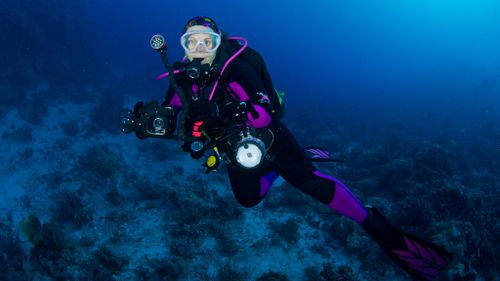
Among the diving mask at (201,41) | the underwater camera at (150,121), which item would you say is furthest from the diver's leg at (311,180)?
the underwater camera at (150,121)

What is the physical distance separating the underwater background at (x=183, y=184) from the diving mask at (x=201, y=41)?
465 cm

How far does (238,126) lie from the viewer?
115 inches

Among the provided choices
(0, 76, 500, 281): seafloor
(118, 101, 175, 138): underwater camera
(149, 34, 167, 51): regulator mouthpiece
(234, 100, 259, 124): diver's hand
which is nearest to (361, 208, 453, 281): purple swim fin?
(0, 76, 500, 281): seafloor

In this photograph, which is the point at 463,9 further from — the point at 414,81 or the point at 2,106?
the point at 2,106

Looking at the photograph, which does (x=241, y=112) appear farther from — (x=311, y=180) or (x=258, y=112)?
(x=311, y=180)

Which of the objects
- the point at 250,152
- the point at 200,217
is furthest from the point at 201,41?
the point at 200,217

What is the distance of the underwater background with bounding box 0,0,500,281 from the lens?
6.45 metres

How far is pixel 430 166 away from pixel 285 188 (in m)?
5.09

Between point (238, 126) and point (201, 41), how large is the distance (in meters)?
1.55

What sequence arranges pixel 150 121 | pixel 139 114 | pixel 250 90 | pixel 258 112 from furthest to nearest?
pixel 250 90
pixel 258 112
pixel 139 114
pixel 150 121

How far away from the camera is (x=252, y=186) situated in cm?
457

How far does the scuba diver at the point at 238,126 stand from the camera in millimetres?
2781

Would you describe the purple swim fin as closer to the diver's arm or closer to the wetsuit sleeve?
the wetsuit sleeve

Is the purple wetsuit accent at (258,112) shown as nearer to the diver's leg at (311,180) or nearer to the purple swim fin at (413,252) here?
the diver's leg at (311,180)
